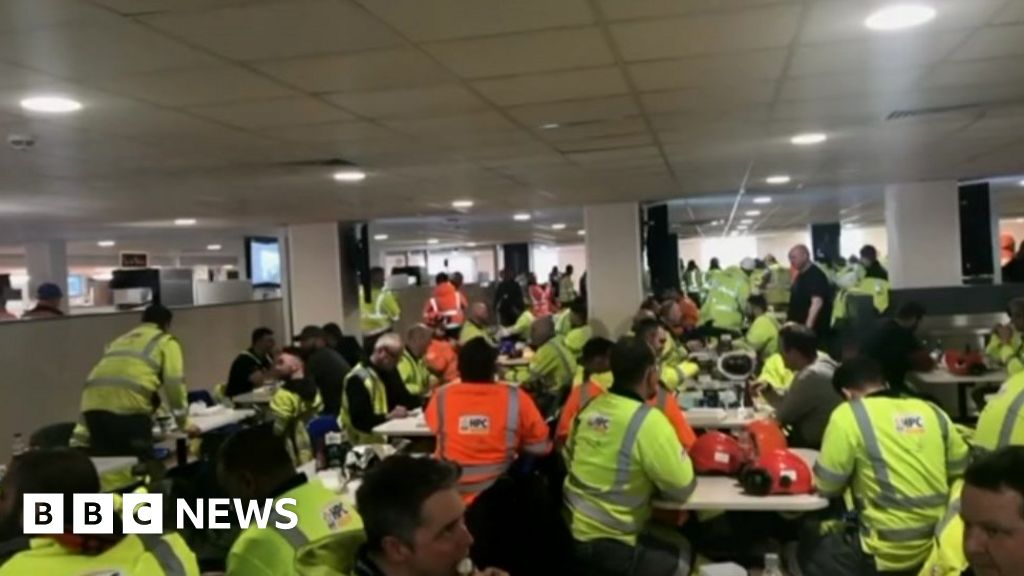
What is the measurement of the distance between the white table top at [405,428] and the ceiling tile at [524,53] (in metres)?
2.20

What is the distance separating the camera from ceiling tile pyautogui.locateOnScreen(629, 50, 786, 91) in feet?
10.9

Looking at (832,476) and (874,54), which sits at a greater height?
(874,54)

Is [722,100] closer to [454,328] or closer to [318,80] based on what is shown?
[318,80]

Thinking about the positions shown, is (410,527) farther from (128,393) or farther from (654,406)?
(128,393)

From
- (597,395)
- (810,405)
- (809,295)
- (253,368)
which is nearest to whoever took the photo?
(597,395)

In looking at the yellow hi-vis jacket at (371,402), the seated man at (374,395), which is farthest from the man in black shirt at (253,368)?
the yellow hi-vis jacket at (371,402)

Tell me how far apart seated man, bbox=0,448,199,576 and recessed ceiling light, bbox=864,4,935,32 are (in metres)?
2.61

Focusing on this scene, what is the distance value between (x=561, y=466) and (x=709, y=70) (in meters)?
1.90

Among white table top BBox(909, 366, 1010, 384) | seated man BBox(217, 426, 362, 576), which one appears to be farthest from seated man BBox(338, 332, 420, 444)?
white table top BBox(909, 366, 1010, 384)

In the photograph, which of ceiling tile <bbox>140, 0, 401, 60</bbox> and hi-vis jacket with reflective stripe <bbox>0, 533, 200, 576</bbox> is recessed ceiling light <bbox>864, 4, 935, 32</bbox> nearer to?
ceiling tile <bbox>140, 0, 401, 60</bbox>

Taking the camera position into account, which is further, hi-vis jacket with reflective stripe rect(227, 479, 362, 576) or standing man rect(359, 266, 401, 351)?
standing man rect(359, 266, 401, 351)

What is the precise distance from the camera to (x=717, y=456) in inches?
140

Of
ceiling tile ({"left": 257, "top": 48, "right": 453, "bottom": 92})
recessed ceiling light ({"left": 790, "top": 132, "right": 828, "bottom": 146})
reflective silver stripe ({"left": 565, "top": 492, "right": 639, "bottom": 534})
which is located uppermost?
recessed ceiling light ({"left": 790, "top": 132, "right": 828, "bottom": 146})

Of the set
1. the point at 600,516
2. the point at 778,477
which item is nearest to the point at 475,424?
the point at 600,516
